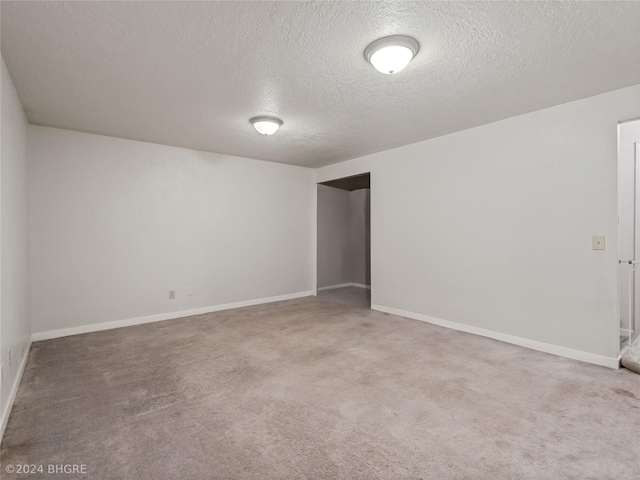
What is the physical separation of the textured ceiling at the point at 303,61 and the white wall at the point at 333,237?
3.32m

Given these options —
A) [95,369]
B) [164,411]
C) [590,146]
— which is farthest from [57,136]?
[590,146]

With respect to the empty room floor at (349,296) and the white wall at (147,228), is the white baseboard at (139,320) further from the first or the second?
the empty room floor at (349,296)

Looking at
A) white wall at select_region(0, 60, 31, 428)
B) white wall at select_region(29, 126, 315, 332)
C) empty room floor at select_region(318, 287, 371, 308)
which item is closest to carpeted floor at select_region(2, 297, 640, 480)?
white wall at select_region(0, 60, 31, 428)

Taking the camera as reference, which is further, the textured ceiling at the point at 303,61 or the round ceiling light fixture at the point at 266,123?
the round ceiling light fixture at the point at 266,123

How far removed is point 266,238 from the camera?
18.6ft

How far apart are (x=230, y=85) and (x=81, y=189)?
256 centimetres

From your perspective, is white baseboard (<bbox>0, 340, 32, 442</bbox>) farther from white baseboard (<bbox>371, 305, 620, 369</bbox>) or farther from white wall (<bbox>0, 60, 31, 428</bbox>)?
white baseboard (<bbox>371, 305, 620, 369</bbox>)

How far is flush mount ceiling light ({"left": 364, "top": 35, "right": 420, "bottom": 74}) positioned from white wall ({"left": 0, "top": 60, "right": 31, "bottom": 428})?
8.43ft

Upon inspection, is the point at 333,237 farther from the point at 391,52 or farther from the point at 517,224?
the point at 391,52

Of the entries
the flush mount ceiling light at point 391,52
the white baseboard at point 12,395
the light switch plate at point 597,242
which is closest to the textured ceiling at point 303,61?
the flush mount ceiling light at point 391,52

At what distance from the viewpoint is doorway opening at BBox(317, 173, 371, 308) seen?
273 inches

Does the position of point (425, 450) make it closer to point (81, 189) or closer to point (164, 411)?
point (164, 411)

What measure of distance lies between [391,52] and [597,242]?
2530 millimetres

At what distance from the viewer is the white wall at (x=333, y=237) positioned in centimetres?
695
